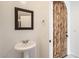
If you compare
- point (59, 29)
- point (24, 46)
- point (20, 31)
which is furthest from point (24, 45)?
point (59, 29)

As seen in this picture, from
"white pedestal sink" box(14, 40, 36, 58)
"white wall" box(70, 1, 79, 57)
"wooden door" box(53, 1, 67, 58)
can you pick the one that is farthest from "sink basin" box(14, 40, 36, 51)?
"white wall" box(70, 1, 79, 57)

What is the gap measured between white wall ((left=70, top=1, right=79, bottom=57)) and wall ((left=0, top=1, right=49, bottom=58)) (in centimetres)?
152

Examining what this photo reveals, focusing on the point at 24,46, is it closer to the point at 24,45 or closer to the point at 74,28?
the point at 24,45

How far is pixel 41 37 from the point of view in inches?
121

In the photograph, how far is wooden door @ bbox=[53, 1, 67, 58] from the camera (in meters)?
3.46

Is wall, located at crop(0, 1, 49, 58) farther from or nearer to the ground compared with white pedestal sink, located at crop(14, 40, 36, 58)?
farther from the ground

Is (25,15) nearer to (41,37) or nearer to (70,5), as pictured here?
(41,37)

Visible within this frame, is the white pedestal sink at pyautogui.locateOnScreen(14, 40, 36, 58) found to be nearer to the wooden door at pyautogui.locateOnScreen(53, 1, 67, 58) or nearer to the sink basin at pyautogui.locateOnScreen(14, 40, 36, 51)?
the sink basin at pyautogui.locateOnScreen(14, 40, 36, 51)

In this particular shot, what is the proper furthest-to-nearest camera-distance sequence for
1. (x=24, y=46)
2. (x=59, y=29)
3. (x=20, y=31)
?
(x=59, y=29) → (x=20, y=31) → (x=24, y=46)

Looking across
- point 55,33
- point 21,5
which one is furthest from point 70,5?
point 21,5

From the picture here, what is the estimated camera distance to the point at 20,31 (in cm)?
252

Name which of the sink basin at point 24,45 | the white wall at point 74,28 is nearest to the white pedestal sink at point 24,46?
the sink basin at point 24,45

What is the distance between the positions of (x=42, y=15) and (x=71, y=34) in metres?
1.82

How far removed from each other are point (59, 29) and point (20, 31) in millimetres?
1649
